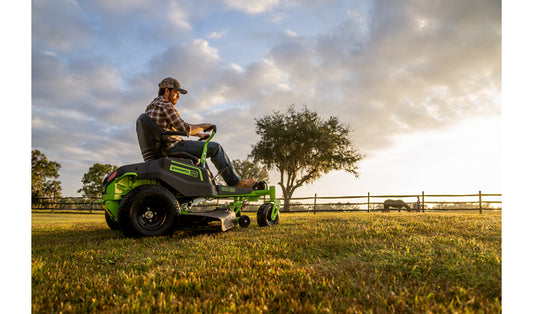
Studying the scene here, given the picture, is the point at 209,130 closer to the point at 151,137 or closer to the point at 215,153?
the point at 215,153

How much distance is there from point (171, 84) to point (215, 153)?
1537 mm

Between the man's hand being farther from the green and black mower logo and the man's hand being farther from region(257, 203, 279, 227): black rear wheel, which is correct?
region(257, 203, 279, 227): black rear wheel

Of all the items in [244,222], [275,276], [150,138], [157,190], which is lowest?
[244,222]

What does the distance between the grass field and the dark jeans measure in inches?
74.6

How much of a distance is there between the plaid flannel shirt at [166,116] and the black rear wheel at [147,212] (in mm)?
1010

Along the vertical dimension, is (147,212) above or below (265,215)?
above

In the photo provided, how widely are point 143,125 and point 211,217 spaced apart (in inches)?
75.6

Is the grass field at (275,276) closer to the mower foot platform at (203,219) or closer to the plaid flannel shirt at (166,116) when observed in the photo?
the mower foot platform at (203,219)

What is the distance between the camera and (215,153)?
19.6 ft

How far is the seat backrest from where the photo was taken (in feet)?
16.4

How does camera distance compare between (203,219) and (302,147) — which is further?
(302,147)

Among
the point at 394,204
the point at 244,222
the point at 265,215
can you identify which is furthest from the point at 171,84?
the point at 394,204

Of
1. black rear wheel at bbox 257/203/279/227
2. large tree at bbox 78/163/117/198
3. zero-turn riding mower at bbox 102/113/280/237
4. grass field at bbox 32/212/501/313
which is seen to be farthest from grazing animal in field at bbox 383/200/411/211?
large tree at bbox 78/163/117/198

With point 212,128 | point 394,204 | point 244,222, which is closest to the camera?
point 212,128
